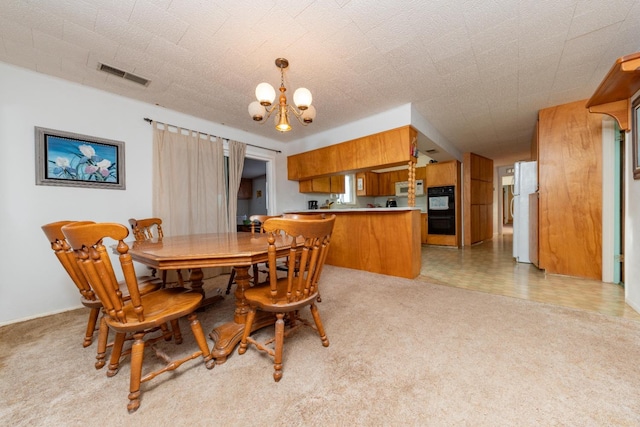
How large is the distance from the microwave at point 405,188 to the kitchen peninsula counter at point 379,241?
3022mm

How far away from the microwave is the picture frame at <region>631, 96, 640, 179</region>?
12.9ft

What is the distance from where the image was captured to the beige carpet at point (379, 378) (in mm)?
1036

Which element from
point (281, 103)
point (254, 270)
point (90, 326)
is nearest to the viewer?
point (90, 326)

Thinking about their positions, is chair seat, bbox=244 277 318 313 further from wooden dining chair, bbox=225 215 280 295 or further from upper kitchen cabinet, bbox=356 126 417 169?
upper kitchen cabinet, bbox=356 126 417 169

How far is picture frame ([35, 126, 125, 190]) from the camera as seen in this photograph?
226 cm

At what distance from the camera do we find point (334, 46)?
1.96 m

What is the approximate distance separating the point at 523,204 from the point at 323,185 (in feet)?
11.5

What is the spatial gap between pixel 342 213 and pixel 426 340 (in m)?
2.28

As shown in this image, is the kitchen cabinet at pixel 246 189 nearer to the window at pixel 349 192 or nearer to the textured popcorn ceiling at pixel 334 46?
the window at pixel 349 192

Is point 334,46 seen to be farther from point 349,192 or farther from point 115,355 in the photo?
point 349,192

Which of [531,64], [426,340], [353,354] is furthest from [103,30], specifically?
[531,64]

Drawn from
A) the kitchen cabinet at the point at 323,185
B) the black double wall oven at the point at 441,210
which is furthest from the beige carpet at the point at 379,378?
the black double wall oven at the point at 441,210

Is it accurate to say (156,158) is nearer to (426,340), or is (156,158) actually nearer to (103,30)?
(103,30)

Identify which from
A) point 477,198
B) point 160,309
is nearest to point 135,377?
point 160,309
